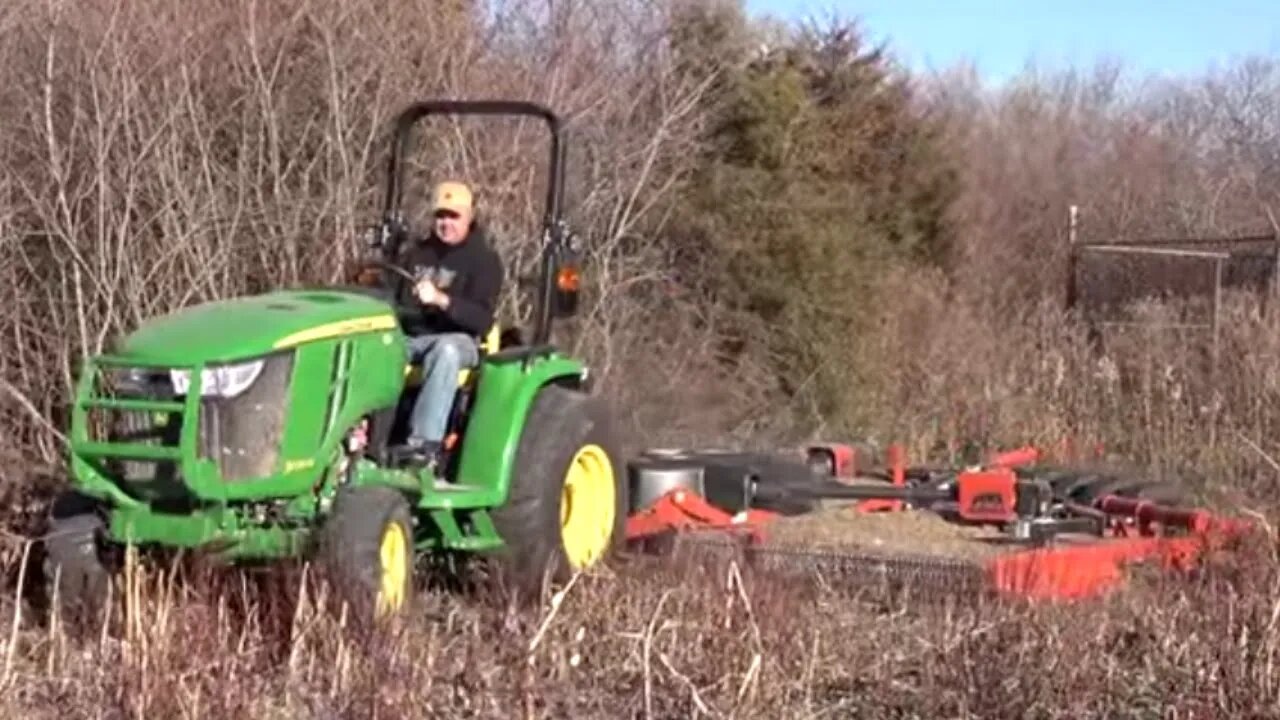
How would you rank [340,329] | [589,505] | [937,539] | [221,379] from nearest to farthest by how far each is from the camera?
1. [221,379]
2. [340,329]
3. [589,505]
4. [937,539]

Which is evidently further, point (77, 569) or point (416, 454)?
point (416, 454)

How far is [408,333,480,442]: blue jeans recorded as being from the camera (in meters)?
8.53

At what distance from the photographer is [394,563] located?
7918 millimetres

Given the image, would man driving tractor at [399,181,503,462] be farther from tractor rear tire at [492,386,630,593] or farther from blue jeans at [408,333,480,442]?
tractor rear tire at [492,386,630,593]

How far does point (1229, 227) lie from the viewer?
2573 cm

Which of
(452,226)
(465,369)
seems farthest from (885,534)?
(452,226)

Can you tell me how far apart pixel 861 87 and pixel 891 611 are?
1321 centimetres

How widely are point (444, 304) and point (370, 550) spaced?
1323 mm

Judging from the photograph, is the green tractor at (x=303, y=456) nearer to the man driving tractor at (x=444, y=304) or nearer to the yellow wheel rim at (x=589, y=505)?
the man driving tractor at (x=444, y=304)

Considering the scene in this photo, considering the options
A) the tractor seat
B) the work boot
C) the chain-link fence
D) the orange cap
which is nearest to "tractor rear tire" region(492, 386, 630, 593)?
the tractor seat

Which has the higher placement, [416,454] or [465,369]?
[465,369]

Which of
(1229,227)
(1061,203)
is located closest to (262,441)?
(1229,227)

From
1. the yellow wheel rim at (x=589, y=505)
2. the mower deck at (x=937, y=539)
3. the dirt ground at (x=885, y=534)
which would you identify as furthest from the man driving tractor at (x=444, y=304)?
the dirt ground at (x=885, y=534)

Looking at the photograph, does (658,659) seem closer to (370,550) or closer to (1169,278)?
(370,550)
